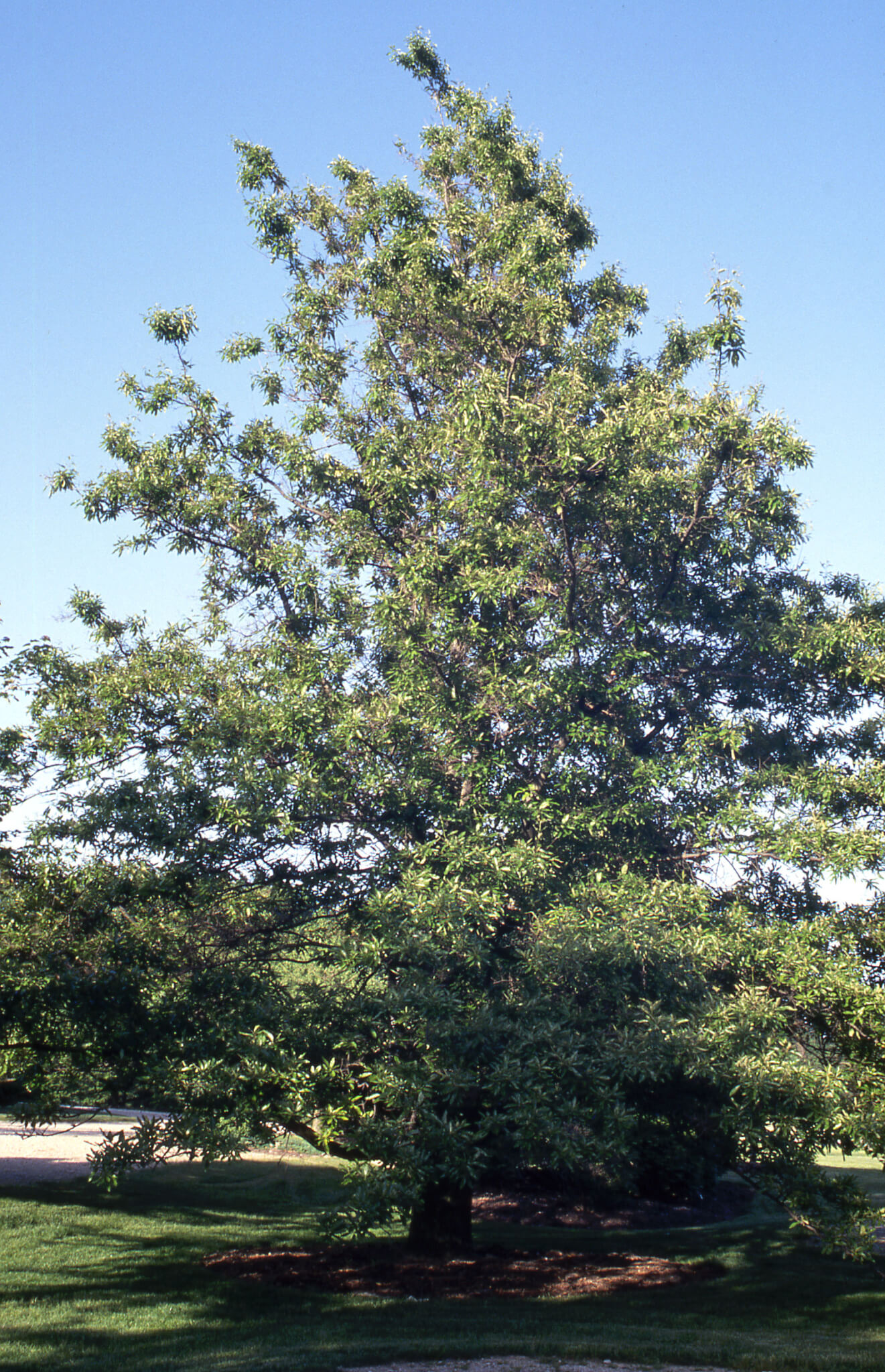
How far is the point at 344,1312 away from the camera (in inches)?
481

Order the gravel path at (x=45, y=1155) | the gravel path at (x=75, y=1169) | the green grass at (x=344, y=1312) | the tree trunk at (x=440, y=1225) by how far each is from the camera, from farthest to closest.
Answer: the gravel path at (x=45, y=1155) < the tree trunk at (x=440, y=1225) < the green grass at (x=344, y=1312) < the gravel path at (x=75, y=1169)

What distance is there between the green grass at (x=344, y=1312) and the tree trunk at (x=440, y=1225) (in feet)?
5.44

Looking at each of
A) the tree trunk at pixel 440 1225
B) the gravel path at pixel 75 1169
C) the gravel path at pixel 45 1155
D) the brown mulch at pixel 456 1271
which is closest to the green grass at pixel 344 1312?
the gravel path at pixel 75 1169

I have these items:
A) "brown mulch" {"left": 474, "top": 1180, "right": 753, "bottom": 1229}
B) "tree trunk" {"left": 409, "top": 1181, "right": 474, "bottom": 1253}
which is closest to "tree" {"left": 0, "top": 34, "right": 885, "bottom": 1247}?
"tree trunk" {"left": 409, "top": 1181, "right": 474, "bottom": 1253}

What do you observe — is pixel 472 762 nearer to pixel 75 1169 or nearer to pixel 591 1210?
pixel 591 1210

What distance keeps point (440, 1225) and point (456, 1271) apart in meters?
0.78

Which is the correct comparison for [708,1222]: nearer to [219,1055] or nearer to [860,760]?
[860,760]

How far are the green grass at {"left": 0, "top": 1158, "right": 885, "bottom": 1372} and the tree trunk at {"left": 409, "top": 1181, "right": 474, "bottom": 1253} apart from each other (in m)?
1.66

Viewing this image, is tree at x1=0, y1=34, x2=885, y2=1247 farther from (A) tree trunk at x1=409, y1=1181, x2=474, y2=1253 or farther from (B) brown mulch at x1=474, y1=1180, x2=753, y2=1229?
(B) brown mulch at x1=474, y1=1180, x2=753, y2=1229

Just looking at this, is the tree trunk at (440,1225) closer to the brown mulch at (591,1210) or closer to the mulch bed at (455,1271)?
the mulch bed at (455,1271)

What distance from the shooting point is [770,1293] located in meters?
14.5

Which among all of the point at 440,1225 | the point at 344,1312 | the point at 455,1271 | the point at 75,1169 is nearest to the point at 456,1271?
the point at 455,1271

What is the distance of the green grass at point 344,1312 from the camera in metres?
9.97

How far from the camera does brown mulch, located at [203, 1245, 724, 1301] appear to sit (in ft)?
44.7
